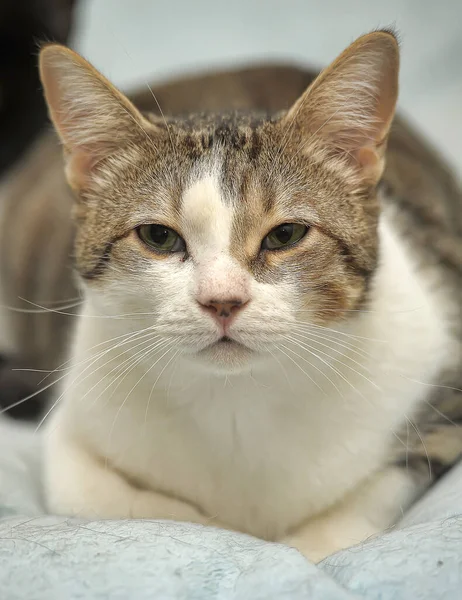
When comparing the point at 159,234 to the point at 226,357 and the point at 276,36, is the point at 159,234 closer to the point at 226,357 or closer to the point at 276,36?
the point at 226,357

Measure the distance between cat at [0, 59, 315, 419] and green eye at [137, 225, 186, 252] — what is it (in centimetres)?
77

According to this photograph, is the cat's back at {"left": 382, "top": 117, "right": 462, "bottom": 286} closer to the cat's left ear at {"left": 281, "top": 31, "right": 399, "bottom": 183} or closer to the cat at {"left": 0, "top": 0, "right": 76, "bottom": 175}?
the cat's left ear at {"left": 281, "top": 31, "right": 399, "bottom": 183}

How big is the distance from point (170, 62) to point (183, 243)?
7.29 ft

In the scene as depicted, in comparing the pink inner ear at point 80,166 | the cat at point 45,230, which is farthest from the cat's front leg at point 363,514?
the cat at point 45,230

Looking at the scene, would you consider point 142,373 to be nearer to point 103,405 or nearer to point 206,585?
point 103,405

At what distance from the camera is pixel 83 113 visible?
4.87 feet

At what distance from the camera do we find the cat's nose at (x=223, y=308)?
1219mm

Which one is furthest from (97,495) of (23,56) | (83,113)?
(23,56)

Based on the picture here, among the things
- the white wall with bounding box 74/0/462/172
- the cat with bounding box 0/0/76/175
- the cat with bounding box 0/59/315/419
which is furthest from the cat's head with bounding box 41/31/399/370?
the white wall with bounding box 74/0/462/172

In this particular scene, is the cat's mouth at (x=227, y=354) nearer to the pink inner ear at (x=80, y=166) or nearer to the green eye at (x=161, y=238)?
the green eye at (x=161, y=238)

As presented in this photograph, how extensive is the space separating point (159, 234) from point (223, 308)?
0.78ft

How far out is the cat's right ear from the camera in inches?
56.3

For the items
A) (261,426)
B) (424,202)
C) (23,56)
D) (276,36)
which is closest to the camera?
(261,426)

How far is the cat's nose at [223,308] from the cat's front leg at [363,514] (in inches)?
19.4
